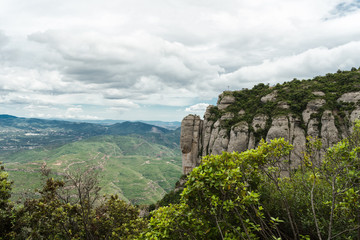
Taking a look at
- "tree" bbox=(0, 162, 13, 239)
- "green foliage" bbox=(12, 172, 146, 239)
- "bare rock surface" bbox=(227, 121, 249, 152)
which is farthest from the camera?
"bare rock surface" bbox=(227, 121, 249, 152)

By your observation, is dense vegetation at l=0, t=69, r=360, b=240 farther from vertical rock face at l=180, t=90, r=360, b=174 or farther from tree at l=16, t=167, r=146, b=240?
vertical rock face at l=180, t=90, r=360, b=174

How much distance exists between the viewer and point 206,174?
1134cm

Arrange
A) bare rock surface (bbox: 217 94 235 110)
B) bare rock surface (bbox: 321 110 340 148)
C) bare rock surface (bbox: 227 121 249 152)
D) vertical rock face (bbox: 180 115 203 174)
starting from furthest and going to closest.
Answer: vertical rock face (bbox: 180 115 203 174) < bare rock surface (bbox: 217 94 235 110) < bare rock surface (bbox: 227 121 249 152) < bare rock surface (bbox: 321 110 340 148)

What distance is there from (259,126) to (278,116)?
233 inches

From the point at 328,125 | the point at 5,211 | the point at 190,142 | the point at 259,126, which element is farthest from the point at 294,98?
the point at 5,211

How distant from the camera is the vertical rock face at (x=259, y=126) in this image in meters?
46.8

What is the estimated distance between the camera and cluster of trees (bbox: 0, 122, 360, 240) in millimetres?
10242

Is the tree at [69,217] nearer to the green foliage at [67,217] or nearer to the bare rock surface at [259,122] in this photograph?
the green foliage at [67,217]

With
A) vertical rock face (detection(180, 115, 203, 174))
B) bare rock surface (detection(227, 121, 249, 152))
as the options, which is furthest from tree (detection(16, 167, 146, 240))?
vertical rock face (detection(180, 115, 203, 174))

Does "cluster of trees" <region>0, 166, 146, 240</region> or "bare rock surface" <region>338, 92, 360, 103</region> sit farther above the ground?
"bare rock surface" <region>338, 92, 360, 103</region>

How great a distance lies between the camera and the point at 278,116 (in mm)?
54062

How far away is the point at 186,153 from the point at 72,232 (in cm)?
5382

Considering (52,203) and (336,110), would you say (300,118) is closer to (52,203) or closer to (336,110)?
(336,110)

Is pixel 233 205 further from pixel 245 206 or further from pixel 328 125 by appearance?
pixel 328 125
